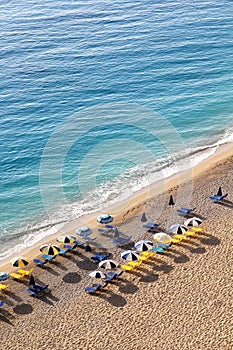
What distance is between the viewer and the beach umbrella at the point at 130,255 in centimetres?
3381

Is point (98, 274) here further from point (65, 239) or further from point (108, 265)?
point (65, 239)

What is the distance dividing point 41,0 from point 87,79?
45941mm

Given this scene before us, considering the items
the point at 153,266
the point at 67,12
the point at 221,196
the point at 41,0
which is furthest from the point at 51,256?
the point at 41,0

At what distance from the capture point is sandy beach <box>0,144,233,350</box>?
27.7 meters

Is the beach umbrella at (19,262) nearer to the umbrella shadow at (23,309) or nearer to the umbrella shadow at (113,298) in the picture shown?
the umbrella shadow at (23,309)

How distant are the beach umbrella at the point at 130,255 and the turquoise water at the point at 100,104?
933 centimetres

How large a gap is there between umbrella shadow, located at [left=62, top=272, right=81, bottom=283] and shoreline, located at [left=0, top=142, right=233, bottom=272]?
4.23 m

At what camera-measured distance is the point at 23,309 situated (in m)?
31.0

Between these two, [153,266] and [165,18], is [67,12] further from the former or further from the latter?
[153,266]

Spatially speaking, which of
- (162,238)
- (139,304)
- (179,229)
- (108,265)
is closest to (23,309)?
(108,265)

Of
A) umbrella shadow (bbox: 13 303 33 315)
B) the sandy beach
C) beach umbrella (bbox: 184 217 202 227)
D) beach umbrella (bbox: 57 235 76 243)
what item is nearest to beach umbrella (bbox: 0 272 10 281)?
the sandy beach

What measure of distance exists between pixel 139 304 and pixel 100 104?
112ft

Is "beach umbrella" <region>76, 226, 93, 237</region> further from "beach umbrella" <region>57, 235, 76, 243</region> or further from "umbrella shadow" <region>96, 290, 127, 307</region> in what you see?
"umbrella shadow" <region>96, 290, 127, 307</region>

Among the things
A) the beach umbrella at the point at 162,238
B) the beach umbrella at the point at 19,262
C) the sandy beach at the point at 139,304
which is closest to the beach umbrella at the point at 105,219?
the sandy beach at the point at 139,304
